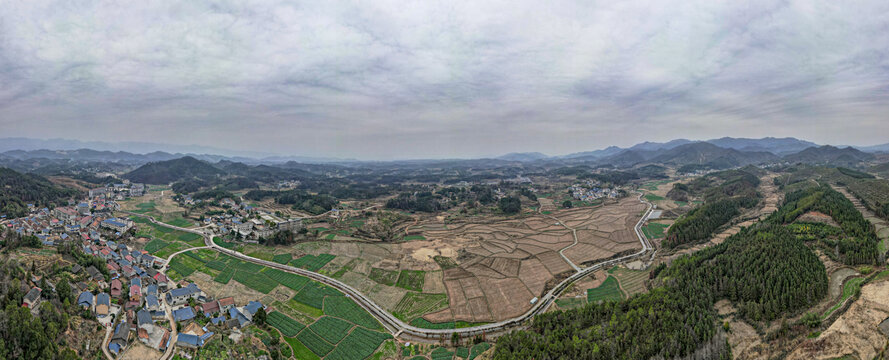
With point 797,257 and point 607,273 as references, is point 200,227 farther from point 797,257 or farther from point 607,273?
point 797,257

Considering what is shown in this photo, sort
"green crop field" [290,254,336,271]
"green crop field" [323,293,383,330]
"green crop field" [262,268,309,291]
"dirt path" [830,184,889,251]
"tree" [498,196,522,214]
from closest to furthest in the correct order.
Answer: "green crop field" [323,293,383,330] → "dirt path" [830,184,889,251] → "green crop field" [262,268,309,291] → "green crop field" [290,254,336,271] → "tree" [498,196,522,214]

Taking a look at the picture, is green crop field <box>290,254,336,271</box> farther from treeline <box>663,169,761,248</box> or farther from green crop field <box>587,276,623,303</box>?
treeline <box>663,169,761,248</box>

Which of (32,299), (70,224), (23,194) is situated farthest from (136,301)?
(23,194)

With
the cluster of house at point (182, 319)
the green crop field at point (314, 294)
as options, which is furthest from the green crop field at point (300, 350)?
the green crop field at point (314, 294)

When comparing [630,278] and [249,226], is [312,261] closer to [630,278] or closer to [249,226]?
[249,226]

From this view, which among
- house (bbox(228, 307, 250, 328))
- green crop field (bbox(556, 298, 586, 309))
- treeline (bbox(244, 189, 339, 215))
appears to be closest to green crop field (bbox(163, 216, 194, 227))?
treeline (bbox(244, 189, 339, 215))

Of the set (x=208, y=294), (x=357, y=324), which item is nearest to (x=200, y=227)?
(x=208, y=294)
